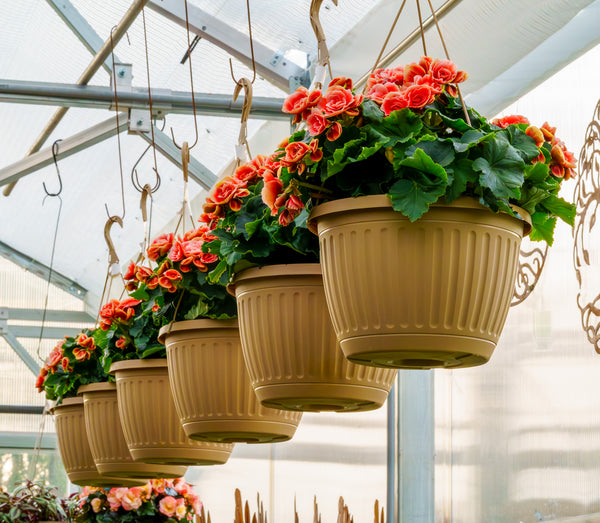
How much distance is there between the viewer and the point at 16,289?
7.12 m

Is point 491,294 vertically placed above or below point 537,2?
below

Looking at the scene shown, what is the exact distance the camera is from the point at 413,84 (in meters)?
1.11

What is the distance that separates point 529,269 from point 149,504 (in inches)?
66.5

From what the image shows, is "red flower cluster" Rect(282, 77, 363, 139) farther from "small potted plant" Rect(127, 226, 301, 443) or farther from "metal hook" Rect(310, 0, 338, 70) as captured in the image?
"small potted plant" Rect(127, 226, 301, 443)

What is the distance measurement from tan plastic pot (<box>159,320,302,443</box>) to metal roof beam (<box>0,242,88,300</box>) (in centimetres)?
550

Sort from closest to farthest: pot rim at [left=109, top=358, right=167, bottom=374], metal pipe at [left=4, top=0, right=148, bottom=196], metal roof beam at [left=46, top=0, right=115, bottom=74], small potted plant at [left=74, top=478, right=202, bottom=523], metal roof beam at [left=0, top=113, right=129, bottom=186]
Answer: pot rim at [left=109, top=358, right=167, bottom=374]
small potted plant at [left=74, top=478, right=202, bottom=523]
metal pipe at [left=4, top=0, right=148, bottom=196]
metal roof beam at [left=46, top=0, right=115, bottom=74]
metal roof beam at [left=0, top=113, right=129, bottom=186]

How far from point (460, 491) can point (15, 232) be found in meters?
4.55

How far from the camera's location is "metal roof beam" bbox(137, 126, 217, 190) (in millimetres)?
4383

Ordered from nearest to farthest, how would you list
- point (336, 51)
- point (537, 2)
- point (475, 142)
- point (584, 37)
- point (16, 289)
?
point (475, 142) → point (584, 37) → point (537, 2) → point (336, 51) → point (16, 289)

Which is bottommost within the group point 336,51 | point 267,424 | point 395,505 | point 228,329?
point 395,505

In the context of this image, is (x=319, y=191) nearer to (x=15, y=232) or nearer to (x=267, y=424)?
(x=267, y=424)

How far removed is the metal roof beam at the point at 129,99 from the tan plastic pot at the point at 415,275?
269 centimetres

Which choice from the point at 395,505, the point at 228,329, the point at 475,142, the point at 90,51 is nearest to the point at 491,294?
the point at 475,142

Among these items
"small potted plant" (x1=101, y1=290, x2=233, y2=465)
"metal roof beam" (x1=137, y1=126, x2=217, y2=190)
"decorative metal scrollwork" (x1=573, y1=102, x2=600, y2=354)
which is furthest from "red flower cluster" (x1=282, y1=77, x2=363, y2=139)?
"metal roof beam" (x1=137, y1=126, x2=217, y2=190)
